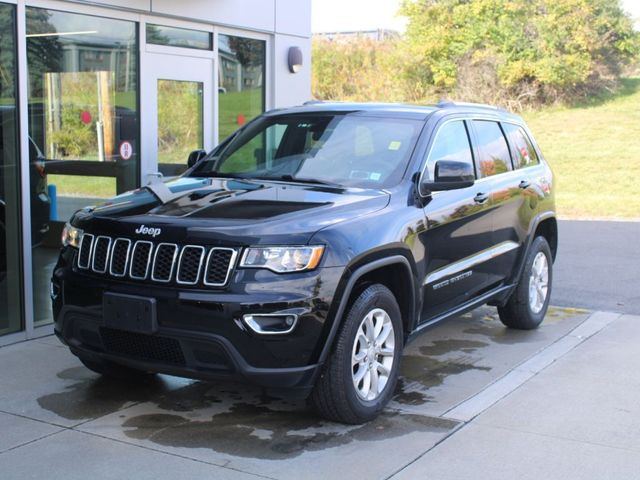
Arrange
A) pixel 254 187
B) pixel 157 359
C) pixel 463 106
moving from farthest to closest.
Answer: pixel 463 106
pixel 254 187
pixel 157 359

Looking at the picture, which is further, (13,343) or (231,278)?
(13,343)

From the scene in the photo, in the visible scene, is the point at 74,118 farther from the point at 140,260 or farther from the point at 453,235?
the point at 453,235

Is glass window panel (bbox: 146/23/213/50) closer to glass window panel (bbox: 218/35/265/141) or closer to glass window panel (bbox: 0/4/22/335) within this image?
glass window panel (bbox: 218/35/265/141)

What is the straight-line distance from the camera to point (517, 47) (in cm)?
2992

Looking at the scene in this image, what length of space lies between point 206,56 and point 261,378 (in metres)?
5.18

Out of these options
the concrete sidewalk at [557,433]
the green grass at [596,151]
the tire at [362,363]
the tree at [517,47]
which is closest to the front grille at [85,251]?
the tire at [362,363]

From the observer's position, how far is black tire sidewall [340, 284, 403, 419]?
4754mm

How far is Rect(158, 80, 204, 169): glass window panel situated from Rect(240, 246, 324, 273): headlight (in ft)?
14.0

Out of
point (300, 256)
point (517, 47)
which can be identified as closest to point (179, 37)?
point (300, 256)

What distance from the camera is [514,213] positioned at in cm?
690

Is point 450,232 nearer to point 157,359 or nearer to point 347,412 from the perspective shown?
point 347,412

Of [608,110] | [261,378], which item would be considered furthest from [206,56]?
[608,110]

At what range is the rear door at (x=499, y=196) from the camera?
6543 mm

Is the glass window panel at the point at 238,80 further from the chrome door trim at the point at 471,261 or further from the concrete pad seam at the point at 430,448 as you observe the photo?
the concrete pad seam at the point at 430,448
